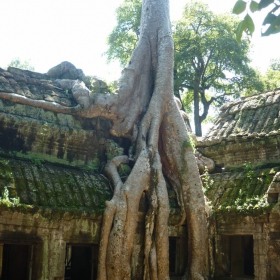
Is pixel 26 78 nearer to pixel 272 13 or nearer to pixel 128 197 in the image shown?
pixel 128 197

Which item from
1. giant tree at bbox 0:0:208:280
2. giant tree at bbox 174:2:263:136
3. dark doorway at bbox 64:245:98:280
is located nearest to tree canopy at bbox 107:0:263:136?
giant tree at bbox 174:2:263:136

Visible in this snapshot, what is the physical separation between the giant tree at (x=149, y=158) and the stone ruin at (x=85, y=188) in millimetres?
224

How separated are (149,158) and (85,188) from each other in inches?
61.6

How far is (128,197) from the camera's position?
27.9 ft

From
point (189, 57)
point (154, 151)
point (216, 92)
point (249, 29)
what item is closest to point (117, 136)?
point (154, 151)

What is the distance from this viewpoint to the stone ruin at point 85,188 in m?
7.67

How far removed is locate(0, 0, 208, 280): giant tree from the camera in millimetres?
8211

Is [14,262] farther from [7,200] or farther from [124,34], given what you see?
[124,34]

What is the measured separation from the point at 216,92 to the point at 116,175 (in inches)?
558

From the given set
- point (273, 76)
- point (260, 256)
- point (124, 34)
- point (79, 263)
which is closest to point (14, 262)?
point (79, 263)

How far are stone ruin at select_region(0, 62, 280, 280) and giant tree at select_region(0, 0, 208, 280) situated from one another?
0.22 meters

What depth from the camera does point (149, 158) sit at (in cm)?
936

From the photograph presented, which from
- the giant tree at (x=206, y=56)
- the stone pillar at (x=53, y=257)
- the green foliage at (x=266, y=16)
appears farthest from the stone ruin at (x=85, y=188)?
the giant tree at (x=206, y=56)

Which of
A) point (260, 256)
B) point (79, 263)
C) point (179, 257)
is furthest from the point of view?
point (79, 263)
